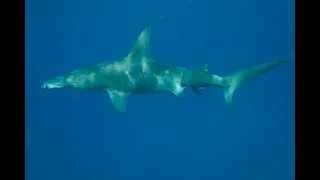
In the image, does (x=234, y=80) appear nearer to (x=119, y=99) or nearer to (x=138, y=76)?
(x=138, y=76)

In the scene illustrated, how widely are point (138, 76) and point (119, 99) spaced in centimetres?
55

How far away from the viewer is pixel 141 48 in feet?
24.1

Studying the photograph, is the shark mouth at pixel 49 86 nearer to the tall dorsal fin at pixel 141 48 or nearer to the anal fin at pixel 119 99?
the anal fin at pixel 119 99

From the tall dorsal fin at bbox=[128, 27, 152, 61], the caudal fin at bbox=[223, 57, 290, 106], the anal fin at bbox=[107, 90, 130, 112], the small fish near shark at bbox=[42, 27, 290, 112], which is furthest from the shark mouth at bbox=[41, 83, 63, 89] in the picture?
the caudal fin at bbox=[223, 57, 290, 106]

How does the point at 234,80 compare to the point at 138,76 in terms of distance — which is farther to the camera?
the point at 234,80

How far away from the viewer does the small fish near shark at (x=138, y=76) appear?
711 cm

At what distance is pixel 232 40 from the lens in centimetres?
2728

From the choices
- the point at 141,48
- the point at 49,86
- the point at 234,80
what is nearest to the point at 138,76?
the point at 141,48

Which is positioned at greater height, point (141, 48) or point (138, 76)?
point (141, 48)

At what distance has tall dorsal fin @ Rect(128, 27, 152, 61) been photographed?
7.34 m

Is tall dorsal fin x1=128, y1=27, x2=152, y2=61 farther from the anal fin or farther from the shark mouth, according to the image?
the shark mouth

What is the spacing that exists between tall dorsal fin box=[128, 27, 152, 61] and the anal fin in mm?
672

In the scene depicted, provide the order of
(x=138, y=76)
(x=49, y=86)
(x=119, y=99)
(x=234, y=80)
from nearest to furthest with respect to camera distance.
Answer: (x=49, y=86), (x=119, y=99), (x=138, y=76), (x=234, y=80)
